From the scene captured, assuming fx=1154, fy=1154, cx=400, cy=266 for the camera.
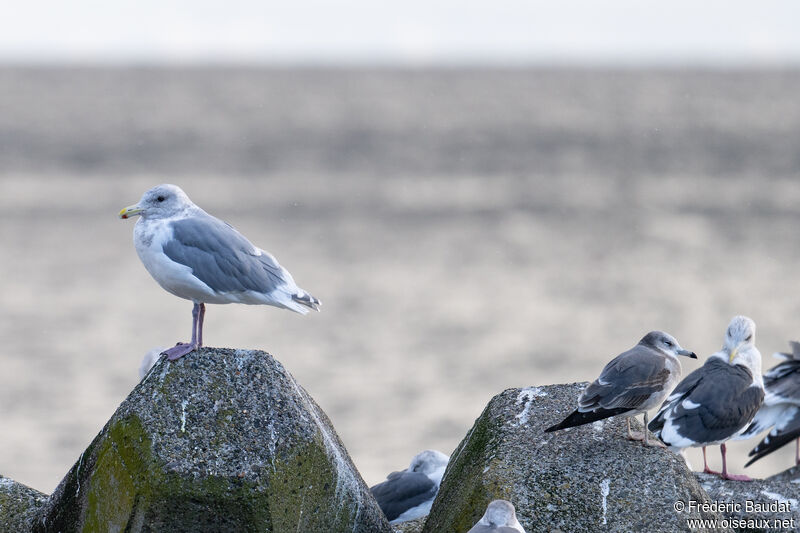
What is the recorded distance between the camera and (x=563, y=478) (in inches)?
241

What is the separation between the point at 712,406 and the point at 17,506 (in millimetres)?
4561

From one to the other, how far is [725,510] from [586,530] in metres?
1.78

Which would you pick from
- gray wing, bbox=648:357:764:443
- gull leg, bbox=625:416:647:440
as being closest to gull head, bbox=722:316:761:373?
gray wing, bbox=648:357:764:443

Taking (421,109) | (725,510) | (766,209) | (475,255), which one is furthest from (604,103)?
(725,510)

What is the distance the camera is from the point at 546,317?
67.6ft

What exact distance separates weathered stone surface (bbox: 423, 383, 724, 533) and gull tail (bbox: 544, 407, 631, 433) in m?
0.20

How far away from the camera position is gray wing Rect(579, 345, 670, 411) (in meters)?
6.35

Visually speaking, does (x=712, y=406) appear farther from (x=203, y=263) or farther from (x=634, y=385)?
(x=203, y=263)

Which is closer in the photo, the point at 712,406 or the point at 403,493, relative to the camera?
the point at 712,406

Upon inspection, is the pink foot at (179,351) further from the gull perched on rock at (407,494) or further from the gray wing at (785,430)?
the gray wing at (785,430)

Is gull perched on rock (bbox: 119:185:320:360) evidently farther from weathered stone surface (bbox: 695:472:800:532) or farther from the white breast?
weathered stone surface (bbox: 695:472:800:532)

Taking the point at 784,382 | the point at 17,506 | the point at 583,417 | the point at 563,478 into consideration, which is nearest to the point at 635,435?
the point at 583,417

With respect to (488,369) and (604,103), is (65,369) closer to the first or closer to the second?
(488,369)

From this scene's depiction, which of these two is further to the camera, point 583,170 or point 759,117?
point 759,117
